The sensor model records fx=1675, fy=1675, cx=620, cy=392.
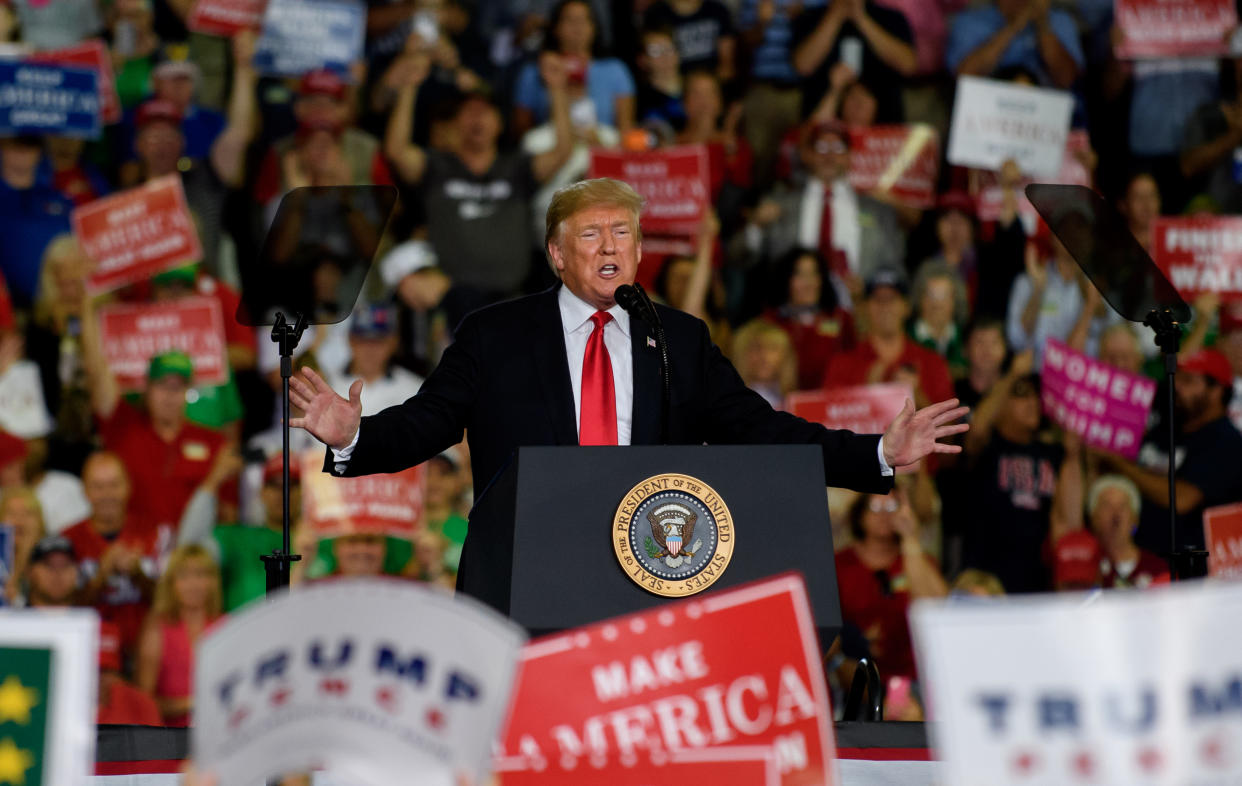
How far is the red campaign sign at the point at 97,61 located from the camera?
6.13 metres

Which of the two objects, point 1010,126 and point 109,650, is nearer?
point 109,650

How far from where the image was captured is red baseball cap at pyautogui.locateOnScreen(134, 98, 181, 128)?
6141mm

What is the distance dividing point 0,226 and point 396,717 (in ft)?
16.0

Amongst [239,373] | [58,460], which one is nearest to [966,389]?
[239,373]

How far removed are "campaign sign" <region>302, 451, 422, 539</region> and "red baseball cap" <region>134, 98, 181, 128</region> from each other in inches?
60.9

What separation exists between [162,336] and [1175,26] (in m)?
4.07

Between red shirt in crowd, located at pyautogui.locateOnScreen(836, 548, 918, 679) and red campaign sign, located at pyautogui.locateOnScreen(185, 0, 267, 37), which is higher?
red campaign sign, located at pyautogui.locateOnScreen(185, 0, 267, 37)

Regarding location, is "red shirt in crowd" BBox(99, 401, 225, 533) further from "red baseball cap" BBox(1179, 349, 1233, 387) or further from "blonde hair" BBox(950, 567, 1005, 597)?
"red baseball cap" BBox(1179, 349, 1233, 387)

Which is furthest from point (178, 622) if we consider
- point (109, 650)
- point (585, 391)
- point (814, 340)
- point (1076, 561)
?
point (1076, 561)

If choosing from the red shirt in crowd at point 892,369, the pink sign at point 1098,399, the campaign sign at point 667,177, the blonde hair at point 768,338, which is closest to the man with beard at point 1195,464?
the pink sign at point 1098,399

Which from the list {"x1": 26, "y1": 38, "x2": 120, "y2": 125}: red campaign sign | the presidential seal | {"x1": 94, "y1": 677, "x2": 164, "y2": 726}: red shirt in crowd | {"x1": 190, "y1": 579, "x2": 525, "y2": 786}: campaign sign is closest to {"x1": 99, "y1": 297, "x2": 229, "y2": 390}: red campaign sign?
{"x1": 26, "y1": 38, "x2": 120, "y2": 125}: red campaign sign

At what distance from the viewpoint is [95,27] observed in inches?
267

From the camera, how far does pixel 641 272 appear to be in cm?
630

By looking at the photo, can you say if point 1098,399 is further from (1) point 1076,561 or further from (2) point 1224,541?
(2) point 1224,541
